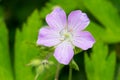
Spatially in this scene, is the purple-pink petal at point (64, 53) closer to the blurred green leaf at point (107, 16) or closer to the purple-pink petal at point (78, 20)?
the purple-pink petal at point (78, 20)

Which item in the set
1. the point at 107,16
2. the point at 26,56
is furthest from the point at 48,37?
the point at 107,16

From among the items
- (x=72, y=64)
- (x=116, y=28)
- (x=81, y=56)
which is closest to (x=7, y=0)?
(x=81, y=56)

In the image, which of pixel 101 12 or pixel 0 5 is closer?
pixel 101 12

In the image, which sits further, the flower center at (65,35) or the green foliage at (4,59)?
the green foliage at (4,59)

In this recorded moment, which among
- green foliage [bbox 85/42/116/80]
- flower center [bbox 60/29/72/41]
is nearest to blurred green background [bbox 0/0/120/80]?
green foliage [bbox 85/42/116/80]

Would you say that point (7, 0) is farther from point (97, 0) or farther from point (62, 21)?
point (62, 21)

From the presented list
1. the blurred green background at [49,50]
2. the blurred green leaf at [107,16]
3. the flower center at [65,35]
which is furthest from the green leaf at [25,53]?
the blurred green leaf at [107,16]

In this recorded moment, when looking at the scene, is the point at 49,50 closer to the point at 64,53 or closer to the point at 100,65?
the point at 64,53
